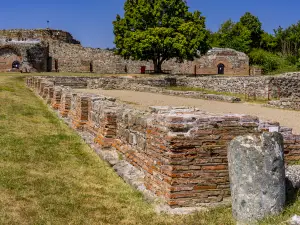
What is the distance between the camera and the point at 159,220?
184 inches

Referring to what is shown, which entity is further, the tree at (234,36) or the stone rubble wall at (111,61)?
the tree at (234,36)

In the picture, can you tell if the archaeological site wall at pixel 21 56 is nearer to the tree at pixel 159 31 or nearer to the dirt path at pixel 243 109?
the tree at pixel 159 31

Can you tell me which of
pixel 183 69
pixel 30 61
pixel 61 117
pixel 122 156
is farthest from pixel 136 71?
pixel 122 156

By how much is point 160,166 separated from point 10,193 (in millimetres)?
1794

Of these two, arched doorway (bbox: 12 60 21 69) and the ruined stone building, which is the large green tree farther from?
arched doorway (bbox: 12 60 21 69)

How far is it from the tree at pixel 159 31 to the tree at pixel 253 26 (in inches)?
1065

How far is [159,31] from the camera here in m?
36.8

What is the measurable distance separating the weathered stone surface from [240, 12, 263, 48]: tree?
62492 millimetres

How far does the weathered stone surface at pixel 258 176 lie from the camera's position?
14.3 ft

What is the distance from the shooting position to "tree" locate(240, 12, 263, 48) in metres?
64.9

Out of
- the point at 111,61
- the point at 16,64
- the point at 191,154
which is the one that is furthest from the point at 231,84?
the point at 111,61

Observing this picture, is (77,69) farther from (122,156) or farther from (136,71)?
(122,156)

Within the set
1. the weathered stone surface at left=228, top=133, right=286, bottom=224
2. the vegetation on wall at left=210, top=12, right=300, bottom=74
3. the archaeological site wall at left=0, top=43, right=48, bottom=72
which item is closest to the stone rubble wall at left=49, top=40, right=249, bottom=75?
the archaeological site wall at left=0, top=43, right=48, bottom=72

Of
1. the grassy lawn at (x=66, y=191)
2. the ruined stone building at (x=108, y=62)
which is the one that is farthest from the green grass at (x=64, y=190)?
the ruined stone building at (x=108, y=62)
